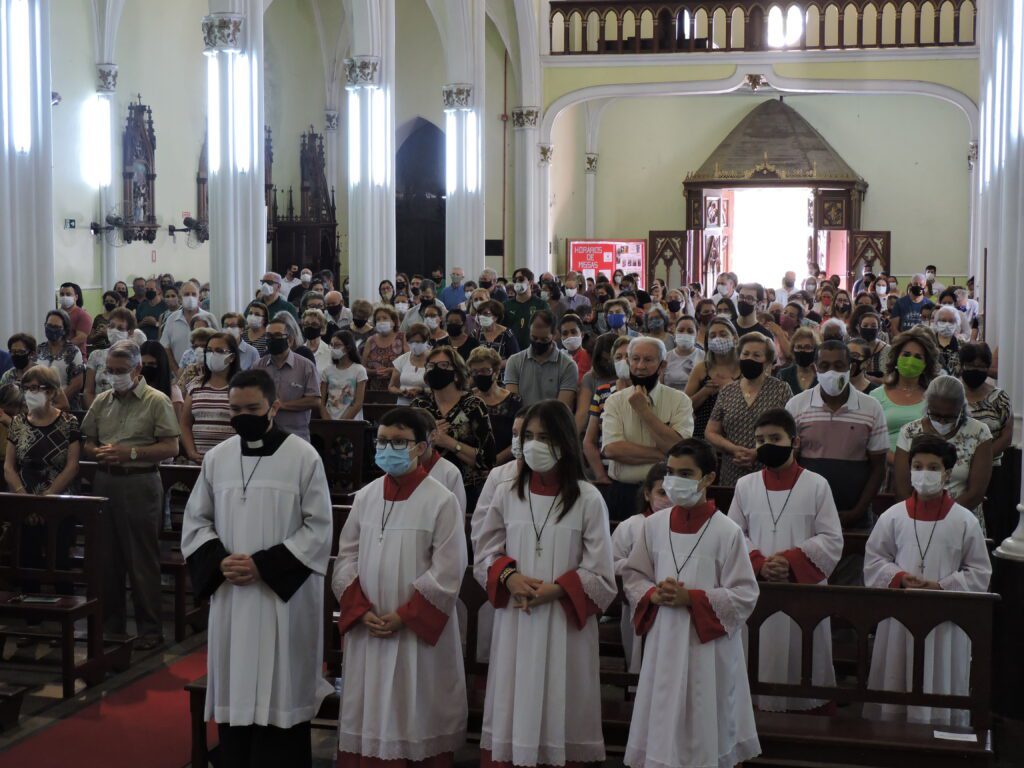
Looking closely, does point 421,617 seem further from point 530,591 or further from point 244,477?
point 244,477

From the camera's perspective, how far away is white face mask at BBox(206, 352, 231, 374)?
8.20 metres

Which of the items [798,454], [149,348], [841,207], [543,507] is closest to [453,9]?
[841,207]

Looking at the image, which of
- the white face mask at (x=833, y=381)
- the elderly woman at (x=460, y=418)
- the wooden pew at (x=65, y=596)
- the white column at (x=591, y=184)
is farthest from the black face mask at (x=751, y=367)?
the white column at (x=591, y=184)

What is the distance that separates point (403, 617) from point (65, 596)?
2911 millimetres

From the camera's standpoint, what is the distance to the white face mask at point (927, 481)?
220 inches

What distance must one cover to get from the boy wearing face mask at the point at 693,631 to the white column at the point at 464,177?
19.1 meters

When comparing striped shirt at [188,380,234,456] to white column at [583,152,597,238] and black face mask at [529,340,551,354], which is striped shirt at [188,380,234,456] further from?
white column at [583,152,597,238]

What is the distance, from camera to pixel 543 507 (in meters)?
5.03

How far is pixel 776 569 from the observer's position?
5738mm

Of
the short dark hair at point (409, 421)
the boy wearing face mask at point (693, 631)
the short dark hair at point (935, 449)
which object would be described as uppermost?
the short dark hair at point (409, 421)

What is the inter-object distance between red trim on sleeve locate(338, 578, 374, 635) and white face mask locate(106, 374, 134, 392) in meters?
2.79

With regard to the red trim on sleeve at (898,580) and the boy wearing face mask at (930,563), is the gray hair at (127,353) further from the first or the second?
the red trim on sleeve at (898,580)

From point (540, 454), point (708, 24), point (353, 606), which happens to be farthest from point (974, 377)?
point (708, 24)

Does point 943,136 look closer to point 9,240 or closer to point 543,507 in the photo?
point 9,240
